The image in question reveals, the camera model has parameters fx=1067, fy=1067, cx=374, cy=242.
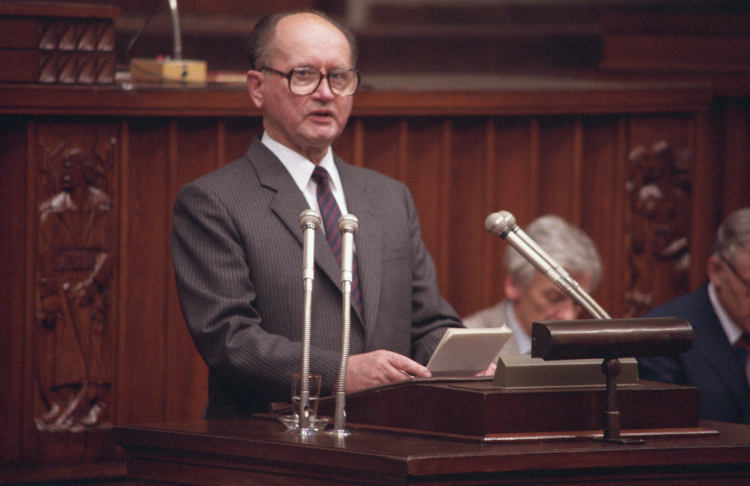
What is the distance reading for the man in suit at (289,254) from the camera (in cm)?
219

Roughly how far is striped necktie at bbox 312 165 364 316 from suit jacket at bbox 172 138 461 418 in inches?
1.0

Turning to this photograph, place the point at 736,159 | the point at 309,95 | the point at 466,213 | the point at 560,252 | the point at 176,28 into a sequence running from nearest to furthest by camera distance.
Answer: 1. the point at 309,95
2. the point at 560,252
3. the point at 176,28
4. the point at 466,213
5. the point at 736,159

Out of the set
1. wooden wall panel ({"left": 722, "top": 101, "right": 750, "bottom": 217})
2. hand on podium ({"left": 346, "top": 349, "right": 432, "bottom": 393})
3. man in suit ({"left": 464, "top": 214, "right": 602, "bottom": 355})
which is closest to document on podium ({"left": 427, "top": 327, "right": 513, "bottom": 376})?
hand on podium ({"left": 346, "top": 349, "right": 432, "bottom": 393})

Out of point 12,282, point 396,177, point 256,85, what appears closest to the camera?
point 256,85

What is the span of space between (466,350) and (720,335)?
1.17m

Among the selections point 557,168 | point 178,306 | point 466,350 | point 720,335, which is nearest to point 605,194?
point 557,168

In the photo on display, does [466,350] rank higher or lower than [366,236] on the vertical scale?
lower

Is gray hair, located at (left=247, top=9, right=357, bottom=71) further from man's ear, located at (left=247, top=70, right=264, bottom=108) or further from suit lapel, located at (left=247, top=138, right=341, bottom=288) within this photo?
suit lapel, located at (left=247, top=138, right=341, bottom=288)

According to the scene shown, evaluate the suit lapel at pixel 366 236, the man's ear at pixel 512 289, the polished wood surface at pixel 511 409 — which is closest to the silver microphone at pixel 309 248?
the polished wood surface at pixel 511 409

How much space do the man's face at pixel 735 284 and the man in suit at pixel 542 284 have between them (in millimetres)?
475

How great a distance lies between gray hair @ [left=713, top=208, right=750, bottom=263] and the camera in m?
3.04

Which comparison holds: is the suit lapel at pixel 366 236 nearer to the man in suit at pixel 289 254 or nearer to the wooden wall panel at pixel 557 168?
the man in suit at pixel 289 254

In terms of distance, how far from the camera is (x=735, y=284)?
9.89 feet

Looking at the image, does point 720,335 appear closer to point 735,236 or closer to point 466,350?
point 735,236
